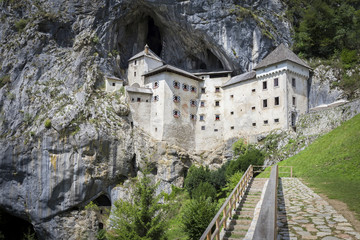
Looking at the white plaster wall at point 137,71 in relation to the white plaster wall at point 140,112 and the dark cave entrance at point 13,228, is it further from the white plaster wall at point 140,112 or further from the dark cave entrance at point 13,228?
the dark cave entrance at point 13,228

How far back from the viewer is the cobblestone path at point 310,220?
22.2 feet

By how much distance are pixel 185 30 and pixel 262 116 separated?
17.3m

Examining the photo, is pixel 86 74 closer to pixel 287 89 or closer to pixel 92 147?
pixel 92 147

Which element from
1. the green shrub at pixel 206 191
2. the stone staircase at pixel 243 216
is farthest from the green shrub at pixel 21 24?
the stone staircase at pixel 243 216

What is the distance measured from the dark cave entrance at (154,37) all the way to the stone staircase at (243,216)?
131 feet

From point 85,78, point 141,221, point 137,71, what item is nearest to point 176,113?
point 137,71

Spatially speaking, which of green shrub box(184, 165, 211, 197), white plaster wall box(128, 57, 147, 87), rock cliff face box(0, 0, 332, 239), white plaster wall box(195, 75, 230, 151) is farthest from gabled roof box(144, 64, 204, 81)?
green shrub box(184, 165, 211, 197)

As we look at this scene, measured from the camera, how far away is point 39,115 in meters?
37.8

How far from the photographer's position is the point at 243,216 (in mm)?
10086

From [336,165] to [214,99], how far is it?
2505 cm

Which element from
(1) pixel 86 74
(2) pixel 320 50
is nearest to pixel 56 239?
(1) pixel 86 74

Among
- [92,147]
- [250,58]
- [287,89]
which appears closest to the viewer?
[287,89]

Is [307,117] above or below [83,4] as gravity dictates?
below

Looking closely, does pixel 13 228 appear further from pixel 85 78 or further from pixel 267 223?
pixel 267 223
